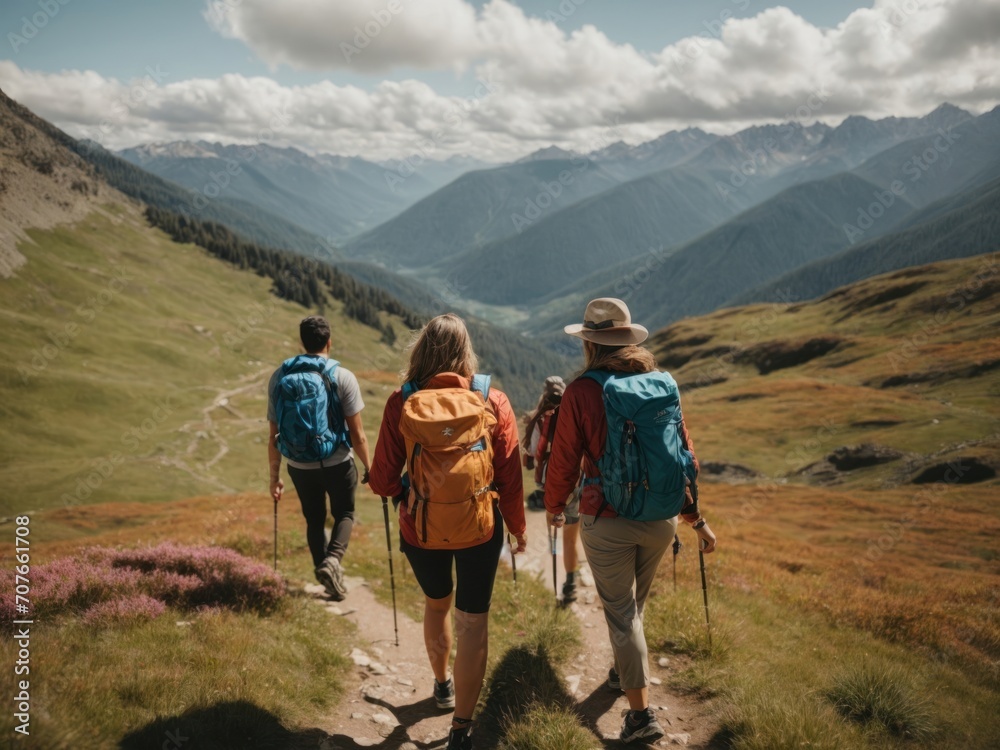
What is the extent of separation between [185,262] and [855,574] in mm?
200047

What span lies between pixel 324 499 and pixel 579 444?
4.75m

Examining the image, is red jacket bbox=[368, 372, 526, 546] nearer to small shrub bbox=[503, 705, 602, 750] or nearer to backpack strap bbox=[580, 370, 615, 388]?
backpack strap bbox=[580, 370, 615, 388]

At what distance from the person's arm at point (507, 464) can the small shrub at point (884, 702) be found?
438 cm

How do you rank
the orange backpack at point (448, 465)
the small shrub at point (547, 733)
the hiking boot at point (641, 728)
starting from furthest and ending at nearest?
1. the hiking boot at point (641, 728)
2. the small shrub at point (547, 733)
3. the orange backpack at point (448, 465)

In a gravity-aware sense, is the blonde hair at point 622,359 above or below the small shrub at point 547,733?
above

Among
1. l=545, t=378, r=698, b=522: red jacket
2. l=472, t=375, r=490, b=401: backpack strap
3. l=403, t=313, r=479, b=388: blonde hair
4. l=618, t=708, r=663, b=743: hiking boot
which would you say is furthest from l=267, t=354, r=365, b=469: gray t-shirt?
l=618, t=708, r=663, b=743: hiking boot

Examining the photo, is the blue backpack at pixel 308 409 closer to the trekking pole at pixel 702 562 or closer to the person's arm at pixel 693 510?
the person's arm at pixel 693 510

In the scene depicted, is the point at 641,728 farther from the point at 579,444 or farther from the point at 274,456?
the point at 274,456

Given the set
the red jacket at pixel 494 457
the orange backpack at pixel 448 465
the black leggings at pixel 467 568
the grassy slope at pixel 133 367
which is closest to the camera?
the orange backpack at pixel 448 465

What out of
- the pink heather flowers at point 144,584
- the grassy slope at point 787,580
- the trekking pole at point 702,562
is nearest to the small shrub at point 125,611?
the pink heather flowers at point 144,584

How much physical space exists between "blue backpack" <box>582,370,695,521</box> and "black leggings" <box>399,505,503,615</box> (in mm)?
1328

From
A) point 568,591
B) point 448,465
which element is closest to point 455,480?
point 448,465

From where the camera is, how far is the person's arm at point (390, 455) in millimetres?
5637

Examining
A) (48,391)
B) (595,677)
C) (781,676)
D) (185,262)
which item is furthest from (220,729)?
(185,262)
